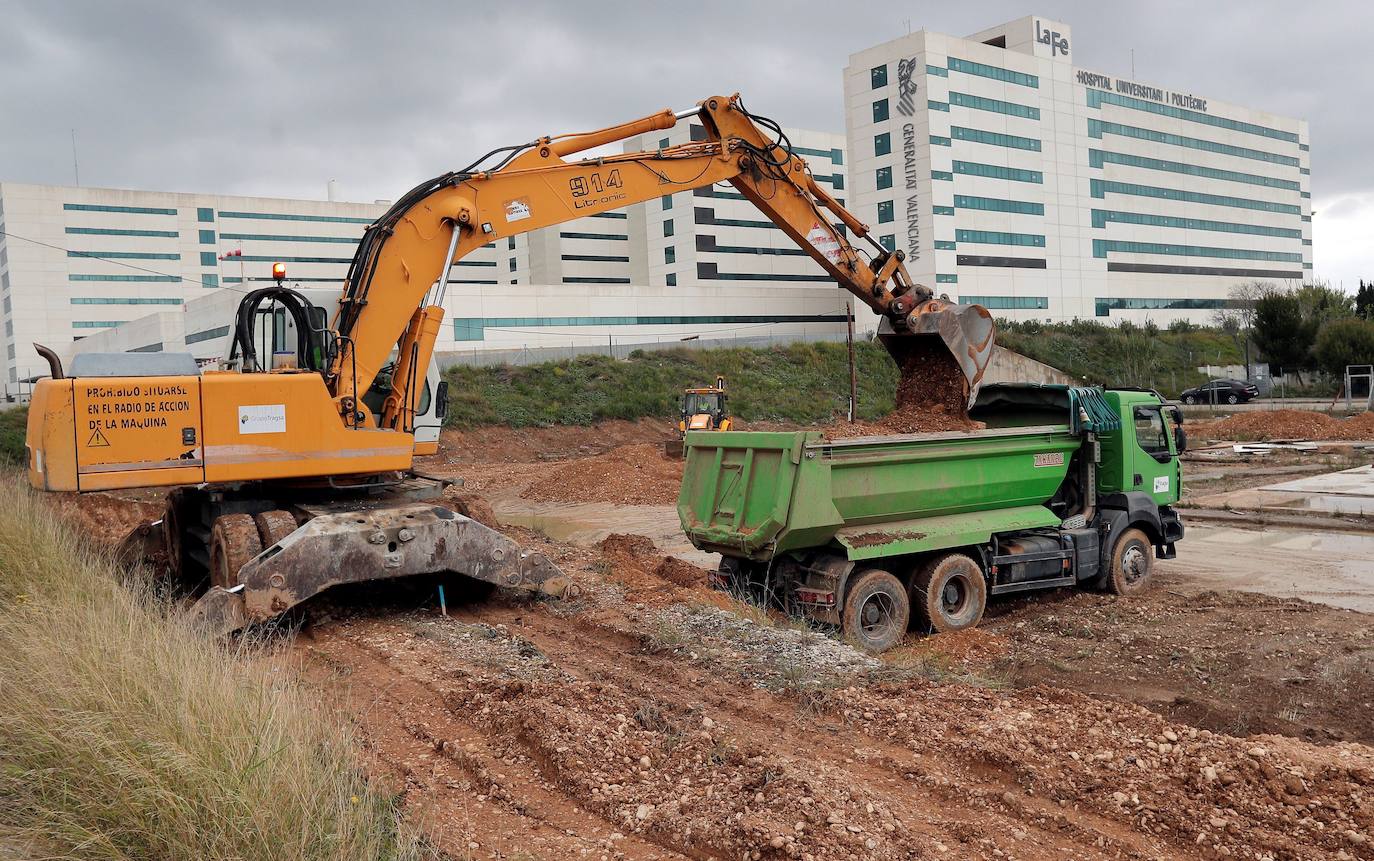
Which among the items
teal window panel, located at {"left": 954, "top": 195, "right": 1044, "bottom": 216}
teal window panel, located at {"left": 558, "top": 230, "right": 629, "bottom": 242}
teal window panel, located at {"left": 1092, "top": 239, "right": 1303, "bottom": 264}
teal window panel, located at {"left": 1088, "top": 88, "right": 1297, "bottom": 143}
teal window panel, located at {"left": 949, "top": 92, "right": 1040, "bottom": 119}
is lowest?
teal window panel, located at {"left": 1092, "top": 239, "right": 1303, "bottom": 264}

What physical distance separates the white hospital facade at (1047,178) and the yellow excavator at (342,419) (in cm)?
5220

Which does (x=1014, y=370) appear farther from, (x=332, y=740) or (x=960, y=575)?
(x=332, y=740)

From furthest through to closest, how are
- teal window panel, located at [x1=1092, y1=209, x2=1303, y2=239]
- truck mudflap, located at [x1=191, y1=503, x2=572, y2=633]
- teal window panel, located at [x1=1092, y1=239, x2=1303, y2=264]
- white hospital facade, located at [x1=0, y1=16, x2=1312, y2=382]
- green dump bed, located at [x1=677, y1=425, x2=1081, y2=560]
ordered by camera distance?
1. teal window panel, located at [x1=1092, y1=209, x2=1303, y2=239]
2. teal window panel, located at [x1=1092, y1=239, x2=1303, y2=264]
3. white hospital facade, located at [x1=0, y1=16, x2=1312, y2=382]
4. green dump bed, located at [x1=677, y1=425, x2=1081, y2=560]
5. truck mudflap, located at [x1=191, y1=503, x2=572, y2=633]

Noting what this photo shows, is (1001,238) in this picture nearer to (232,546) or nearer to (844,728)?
(232,546)

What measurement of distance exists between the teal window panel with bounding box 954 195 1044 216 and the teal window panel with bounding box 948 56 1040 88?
7473mm

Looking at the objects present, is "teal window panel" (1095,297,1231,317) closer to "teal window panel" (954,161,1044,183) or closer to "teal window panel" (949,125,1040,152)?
"teal window panel" (954,161,1044,183)

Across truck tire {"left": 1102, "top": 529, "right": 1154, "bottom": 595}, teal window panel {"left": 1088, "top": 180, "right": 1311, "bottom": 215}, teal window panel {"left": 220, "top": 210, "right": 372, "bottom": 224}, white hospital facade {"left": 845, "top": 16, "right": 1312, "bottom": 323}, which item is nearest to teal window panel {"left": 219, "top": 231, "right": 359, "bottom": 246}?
teal window panel {"left": 220, "top": 210, "right": 372, "bottom": 224}

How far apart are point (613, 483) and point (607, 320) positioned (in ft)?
125

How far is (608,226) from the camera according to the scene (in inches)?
3068

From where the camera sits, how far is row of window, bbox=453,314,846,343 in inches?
2182

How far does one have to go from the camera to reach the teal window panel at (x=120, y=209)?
250 feet

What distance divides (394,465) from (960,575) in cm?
548

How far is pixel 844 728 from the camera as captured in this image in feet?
20.0

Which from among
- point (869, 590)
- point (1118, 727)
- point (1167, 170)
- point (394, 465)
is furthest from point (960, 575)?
point (1167, 170)
